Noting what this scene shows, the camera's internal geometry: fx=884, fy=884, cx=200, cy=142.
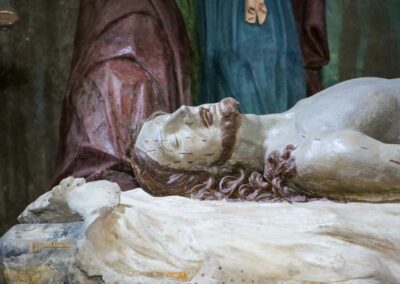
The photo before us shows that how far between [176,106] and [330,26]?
1066 millimetres

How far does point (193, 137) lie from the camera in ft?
8.71

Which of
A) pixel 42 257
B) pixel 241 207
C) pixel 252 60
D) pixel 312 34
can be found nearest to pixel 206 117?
pixel 241 207

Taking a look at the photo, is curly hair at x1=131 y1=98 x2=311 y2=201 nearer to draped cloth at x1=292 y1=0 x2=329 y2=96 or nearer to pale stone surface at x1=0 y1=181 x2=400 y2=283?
pale stone surface at x1=0 y1=181 x2=400 y2=283

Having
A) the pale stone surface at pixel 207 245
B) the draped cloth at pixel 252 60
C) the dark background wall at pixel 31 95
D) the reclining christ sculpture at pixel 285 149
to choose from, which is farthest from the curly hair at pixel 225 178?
the dark background wall at pixel 31 95

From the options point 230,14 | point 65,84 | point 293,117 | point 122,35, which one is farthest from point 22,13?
point 293,117

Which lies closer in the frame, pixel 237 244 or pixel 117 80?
pixel 237 244

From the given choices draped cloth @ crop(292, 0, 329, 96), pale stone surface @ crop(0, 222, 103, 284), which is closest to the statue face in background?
pale stone surface @ crop(0, 222, 103, 284)

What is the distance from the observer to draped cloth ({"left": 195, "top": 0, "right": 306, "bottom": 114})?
3.64m

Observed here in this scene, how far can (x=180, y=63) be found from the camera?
3568mm

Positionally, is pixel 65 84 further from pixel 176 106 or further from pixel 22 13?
pixel 176 106

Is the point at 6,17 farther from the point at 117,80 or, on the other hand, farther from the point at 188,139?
the point at 188,139

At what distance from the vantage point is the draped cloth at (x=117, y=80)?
3289 millimetres

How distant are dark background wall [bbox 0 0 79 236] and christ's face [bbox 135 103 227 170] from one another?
1.31 m

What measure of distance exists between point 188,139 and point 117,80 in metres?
0.80
